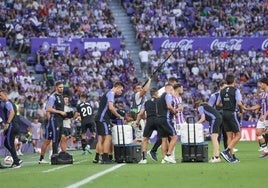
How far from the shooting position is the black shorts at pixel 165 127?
23375 mm

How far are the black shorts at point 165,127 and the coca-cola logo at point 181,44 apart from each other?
87.3ft

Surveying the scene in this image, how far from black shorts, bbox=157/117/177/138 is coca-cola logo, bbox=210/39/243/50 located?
90.8ft

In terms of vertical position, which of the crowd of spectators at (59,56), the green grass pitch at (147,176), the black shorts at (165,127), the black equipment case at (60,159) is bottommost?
the green grass pitch at (147,176)

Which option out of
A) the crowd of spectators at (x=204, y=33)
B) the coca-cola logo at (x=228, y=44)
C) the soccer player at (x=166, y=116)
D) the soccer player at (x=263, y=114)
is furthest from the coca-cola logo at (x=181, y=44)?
the soccer player at (x=166, y=116)

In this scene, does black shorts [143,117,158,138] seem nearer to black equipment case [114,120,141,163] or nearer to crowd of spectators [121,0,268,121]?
black equipment case [114,120,141,163]

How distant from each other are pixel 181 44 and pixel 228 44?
2.71 m

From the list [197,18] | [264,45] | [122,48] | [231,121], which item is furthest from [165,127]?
[197,18]

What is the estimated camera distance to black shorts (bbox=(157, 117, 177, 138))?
2338 cm

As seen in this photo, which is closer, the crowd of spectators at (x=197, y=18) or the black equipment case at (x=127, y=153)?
the black equipment case at (x=127, y=153)

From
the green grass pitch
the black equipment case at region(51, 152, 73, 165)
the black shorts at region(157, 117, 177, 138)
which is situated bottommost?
the green grass pitch

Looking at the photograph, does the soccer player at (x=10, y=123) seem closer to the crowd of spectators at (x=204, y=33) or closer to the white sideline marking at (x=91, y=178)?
the white sideline marking at (x=91, y=178)

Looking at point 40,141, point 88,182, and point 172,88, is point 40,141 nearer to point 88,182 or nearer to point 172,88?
point 172,88

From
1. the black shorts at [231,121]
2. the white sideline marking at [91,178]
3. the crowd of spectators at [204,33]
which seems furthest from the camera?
the crowd of spectators at [204,33]

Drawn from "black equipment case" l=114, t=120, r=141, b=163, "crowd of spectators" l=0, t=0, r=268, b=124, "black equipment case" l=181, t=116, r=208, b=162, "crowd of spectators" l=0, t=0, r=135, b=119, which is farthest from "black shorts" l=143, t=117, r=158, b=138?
"crowd of spectators" l=0, t=0, r=268, b=124
